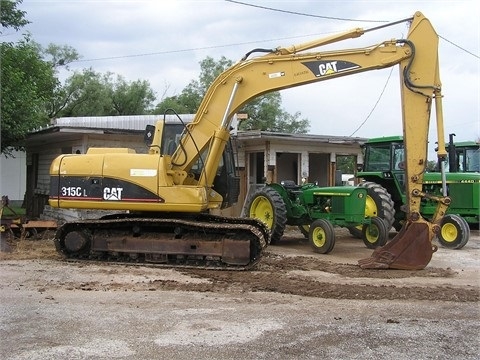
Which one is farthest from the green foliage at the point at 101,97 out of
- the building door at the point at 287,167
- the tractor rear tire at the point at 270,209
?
the tractor rear tire at the point at 270,209

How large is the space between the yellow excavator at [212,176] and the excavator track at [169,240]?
0.06 feet

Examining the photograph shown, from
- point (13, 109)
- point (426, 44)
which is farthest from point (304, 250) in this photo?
point (13, 109)

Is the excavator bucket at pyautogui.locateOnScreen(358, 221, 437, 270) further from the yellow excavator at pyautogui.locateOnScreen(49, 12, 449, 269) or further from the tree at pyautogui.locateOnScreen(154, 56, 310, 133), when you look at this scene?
the tree at pyautogui.locateOnScreen(154, 56, 310, 133)

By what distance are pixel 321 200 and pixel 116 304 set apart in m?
6.79

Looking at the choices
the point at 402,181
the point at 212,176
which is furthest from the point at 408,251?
the point at 402,181

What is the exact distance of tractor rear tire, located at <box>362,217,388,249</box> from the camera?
11.4 meters

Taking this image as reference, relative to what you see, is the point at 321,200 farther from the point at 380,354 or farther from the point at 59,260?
the point at 380,354

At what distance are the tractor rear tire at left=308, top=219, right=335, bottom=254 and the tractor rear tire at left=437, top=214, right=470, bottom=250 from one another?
8.71 ft

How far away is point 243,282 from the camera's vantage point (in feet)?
26.3

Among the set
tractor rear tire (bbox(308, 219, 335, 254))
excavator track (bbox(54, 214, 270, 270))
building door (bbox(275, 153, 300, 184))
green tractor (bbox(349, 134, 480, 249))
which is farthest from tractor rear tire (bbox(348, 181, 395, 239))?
building door (bbox(275, 153, 300, 184))

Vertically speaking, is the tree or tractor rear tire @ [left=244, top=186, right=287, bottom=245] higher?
the tree

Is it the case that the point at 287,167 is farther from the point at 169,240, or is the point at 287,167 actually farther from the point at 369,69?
the point at 169,240

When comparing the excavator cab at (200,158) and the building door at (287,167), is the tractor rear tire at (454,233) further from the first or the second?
the building door at (287,167)

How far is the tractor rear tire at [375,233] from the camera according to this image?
448 inches
